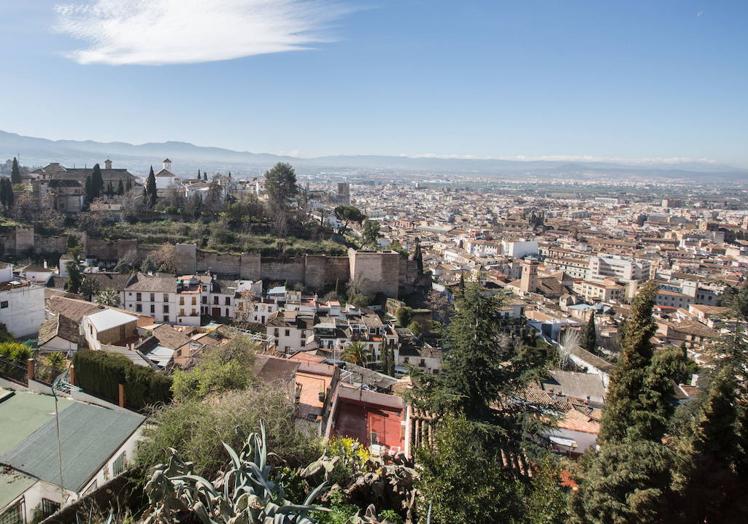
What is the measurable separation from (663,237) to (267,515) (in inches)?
3372

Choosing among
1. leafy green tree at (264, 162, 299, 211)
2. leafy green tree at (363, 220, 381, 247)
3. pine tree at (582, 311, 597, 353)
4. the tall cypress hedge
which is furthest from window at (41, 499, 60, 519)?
leafy green tree at (363, 220, 381, 247)

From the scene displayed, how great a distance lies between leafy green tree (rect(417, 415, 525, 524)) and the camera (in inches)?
170

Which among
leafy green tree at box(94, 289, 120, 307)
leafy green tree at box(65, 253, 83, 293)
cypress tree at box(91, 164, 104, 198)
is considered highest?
cypress tree at box(91, 164, 104, 198)

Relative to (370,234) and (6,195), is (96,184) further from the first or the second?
(370,234)

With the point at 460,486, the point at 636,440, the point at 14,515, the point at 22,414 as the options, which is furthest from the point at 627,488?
the point at 22,414

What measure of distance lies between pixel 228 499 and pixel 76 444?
3.75m

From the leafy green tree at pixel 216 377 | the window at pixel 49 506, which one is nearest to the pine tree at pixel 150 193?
the leafy green tree at pixel 216 377

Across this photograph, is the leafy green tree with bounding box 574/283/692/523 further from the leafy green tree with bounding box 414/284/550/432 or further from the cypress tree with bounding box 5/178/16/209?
the cypress tree with bounding box 5/178/16/209

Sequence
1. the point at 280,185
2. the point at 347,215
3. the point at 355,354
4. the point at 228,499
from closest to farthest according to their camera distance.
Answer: the point at 228,499 < the point at 355,354 < the point at 280,185 < the point at 347,215

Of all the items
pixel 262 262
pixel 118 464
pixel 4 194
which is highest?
pixel 4 194

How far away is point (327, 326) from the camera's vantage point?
69.3 feet

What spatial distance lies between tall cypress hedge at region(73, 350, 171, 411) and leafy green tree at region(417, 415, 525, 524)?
6.65m

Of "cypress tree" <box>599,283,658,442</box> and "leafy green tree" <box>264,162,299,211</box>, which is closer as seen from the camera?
"cypress tree" <box>599,283,658,442</box>

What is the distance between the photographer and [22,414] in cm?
731
